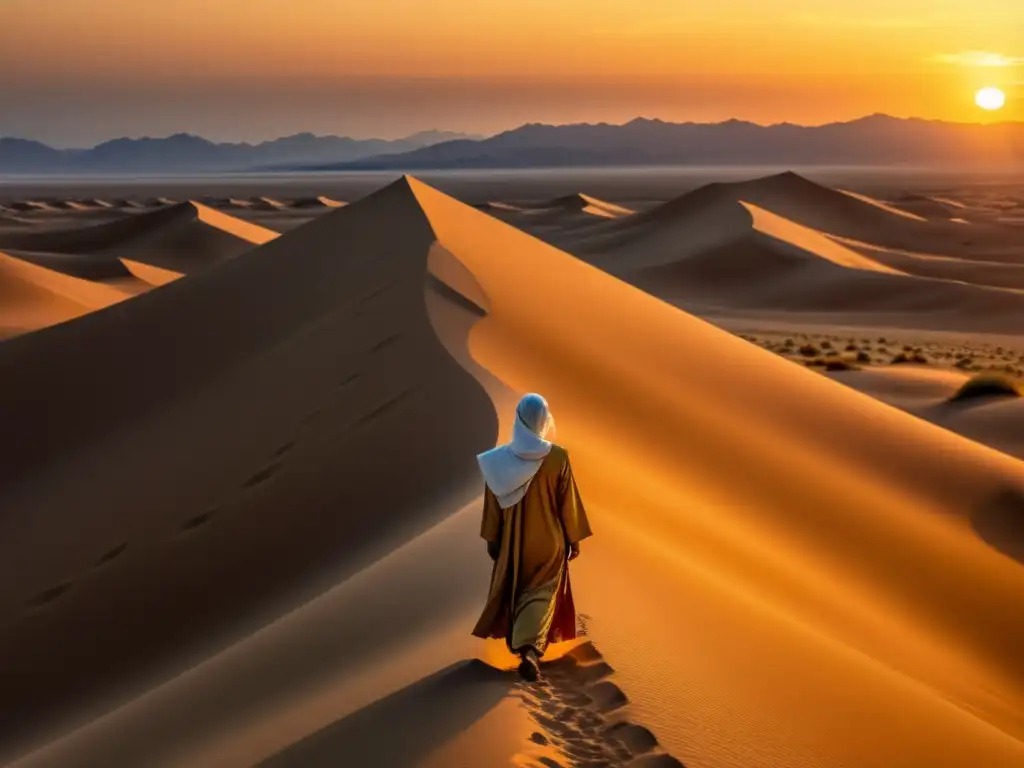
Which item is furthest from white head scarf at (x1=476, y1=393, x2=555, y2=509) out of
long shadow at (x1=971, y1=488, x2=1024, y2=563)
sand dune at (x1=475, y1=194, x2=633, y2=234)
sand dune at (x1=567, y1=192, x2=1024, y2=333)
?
sand dune at (x1=475, y1=194, x2=633, y2=234)

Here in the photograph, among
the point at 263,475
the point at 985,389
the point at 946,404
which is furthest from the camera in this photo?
the point at 985,389

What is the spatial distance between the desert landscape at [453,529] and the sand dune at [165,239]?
119ft

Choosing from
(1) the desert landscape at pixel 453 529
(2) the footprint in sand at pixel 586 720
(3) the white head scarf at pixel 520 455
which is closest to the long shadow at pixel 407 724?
(1) the desert landscape at pixel 453 529

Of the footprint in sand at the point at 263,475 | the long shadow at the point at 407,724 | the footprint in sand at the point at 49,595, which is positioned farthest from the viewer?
the footprint in sand at the point at 263,475

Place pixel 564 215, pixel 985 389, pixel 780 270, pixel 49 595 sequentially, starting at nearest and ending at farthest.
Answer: pixel 49 595
pixel 985 389
pixel 780 270
pixel 564 215

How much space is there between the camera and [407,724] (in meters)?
4.46

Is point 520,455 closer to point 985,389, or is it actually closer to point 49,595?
point 49,595

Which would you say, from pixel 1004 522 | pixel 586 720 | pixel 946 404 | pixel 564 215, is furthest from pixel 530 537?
pixel 564 215

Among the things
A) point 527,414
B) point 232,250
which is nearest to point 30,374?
point 527,414

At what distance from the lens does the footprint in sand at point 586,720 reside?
4137 millimetres

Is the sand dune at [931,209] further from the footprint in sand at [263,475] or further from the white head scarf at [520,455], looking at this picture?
the white head scarf at [520,455]

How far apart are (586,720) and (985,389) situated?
15470 mm

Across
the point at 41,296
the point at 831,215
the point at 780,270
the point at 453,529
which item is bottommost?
the point at 780,270

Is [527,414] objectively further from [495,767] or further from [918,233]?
[918,233]
